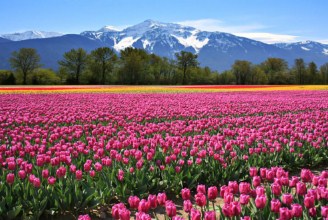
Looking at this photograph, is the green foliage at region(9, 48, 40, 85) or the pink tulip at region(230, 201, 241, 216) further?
the green foliage at region(9, 48, 40, 85)

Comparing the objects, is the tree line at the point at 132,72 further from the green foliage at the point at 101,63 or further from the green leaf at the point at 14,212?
the green leaf at the point at 14,212

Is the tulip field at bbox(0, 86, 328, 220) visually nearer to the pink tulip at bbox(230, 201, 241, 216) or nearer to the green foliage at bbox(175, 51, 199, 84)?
the pink tulip at bbox(230, 201, 241, 216)

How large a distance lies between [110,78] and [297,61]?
5054cm

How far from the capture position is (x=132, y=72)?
82.2m

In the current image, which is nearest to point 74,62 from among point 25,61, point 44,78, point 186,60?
point 44,78

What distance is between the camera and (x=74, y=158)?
260 inches

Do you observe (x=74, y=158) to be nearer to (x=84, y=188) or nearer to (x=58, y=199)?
(x=84, y=188)

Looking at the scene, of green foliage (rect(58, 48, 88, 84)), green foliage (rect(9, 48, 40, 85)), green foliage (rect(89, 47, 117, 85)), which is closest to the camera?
green foliage (rect(9, 48, 40, 85))

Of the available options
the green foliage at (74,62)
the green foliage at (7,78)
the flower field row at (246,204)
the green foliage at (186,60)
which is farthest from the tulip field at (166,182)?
the green foliage at (186,60)

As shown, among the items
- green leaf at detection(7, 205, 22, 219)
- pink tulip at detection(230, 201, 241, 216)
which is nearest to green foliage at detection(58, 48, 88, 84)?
green leaf at detection(7, 205, 22, 219)

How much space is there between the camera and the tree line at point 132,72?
77.4 meters

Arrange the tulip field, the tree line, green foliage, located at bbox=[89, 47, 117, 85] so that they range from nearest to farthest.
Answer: the tulip field, the tree line, green foliage, located at bbox=[89, 47, 117, 85]

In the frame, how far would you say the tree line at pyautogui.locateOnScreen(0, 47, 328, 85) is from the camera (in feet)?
254

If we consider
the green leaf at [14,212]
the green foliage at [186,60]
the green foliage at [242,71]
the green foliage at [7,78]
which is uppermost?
the green foliage at [186,60]
